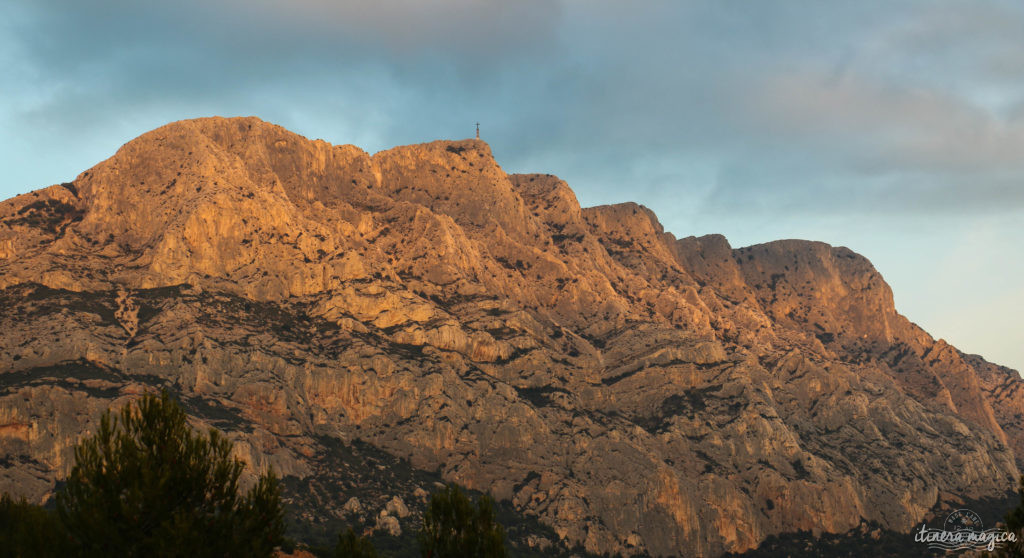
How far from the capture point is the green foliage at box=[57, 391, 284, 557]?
44.0 meters

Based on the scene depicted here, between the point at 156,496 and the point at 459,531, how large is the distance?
24198mm

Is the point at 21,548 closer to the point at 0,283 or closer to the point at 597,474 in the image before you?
the point at 597,474

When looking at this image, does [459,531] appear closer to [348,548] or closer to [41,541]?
[348,548]

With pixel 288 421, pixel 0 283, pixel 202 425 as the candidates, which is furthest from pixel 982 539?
pixel 0 283

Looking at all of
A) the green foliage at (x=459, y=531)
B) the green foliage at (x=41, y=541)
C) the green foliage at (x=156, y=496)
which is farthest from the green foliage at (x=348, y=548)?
the green foliage at (x=41, y=541)

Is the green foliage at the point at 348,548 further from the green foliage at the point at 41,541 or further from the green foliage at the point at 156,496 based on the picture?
the green foliage at the point at 41,541

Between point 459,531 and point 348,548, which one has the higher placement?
point 459,531

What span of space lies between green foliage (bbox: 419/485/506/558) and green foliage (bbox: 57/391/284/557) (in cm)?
1707

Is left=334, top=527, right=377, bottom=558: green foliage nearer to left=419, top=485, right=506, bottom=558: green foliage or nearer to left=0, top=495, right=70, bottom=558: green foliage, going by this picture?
left=419, top=485, right=506, bottom=558: green foliage

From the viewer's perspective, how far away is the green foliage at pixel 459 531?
2417 inches

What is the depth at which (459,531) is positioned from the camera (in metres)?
62.7

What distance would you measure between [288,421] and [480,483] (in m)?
43.3

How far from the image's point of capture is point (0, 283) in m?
198

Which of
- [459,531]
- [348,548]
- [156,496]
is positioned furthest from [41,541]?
[348,548]
